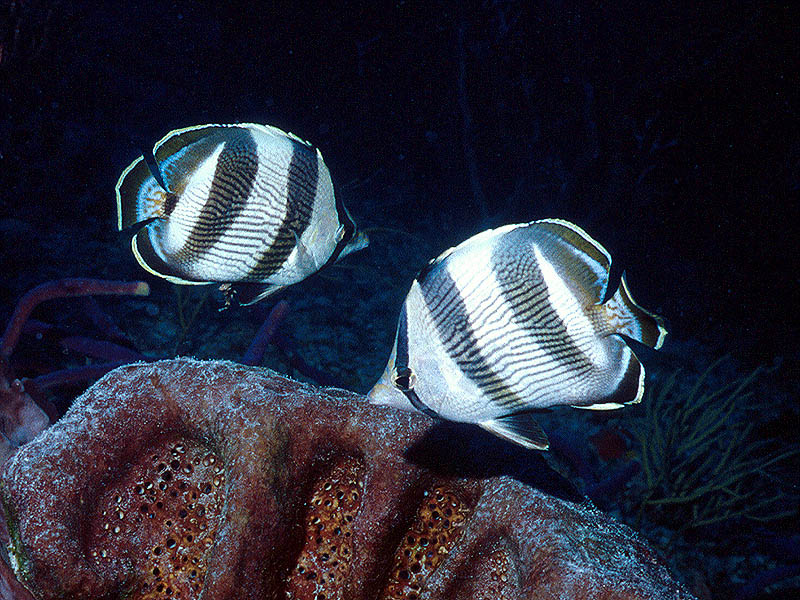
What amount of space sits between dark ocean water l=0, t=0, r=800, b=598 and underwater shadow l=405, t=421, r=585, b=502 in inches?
111

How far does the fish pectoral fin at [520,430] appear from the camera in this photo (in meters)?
1.20

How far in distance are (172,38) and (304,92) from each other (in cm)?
235

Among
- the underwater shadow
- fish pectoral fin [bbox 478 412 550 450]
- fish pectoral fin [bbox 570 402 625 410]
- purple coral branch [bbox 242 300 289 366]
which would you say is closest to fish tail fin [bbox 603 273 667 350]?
fish pectoral fin [bbox 570 402 625 410]

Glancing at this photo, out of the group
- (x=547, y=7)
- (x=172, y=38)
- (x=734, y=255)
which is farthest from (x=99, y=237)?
(x=734, y=255)

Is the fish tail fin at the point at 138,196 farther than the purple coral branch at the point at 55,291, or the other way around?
the purple coral branch at the point at 55,291

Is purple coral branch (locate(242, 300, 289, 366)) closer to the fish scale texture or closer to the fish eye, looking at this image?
the fish scale texture

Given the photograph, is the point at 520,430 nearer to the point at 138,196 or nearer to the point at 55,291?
the point at 138,196

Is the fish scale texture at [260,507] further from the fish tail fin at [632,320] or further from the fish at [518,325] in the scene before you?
the fish tail fin at [632,320]

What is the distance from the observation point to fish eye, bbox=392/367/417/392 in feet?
3.74

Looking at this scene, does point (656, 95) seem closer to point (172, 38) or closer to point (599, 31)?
point (599, 31)

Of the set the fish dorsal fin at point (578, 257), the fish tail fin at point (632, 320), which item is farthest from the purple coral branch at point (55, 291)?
the fish tail fin at point (632, 320)

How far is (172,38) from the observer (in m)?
7.96

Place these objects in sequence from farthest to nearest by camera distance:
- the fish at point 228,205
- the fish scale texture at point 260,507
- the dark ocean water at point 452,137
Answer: the dark ocean water at point 452,137
the fish at point 228,205
the fish scale texture at point 260,507

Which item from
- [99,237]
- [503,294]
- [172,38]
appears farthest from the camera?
[172,38]
